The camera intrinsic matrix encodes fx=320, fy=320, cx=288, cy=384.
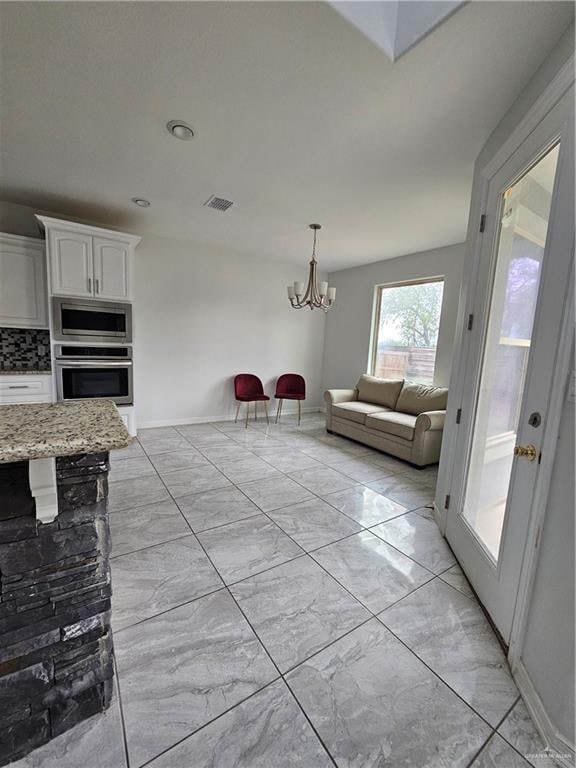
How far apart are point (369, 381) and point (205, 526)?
322cm

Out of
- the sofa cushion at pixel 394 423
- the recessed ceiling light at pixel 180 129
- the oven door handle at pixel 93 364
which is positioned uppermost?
the recessed ceiling light at pixel 180 129

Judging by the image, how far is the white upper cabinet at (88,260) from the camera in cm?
314

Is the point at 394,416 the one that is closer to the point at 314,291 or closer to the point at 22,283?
the point at 314,291

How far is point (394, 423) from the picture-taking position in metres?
3.64

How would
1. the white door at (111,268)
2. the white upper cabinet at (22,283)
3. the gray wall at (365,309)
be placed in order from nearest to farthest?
the white upper cabinet at (22,283), the white door at (111,268), the gray wall at (365,309)

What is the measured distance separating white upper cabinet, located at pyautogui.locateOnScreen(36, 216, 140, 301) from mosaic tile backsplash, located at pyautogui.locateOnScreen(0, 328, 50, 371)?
27.9 inches

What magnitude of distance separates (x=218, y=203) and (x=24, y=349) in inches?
103

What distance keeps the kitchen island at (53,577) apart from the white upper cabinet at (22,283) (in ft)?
9.44

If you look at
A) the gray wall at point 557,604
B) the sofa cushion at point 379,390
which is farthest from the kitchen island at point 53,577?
the sofa cushion at point 379,390

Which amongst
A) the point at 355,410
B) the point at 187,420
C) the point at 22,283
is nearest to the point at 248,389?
the point at 187,420

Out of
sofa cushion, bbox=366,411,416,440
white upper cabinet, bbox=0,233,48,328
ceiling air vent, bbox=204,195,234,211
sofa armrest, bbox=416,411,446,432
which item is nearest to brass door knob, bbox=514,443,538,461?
sofa armrest, bbox=416,411,446,432

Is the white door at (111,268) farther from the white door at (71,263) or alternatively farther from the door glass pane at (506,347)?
the door glass pane at (506,347)

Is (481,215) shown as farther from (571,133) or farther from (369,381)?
(369,381)

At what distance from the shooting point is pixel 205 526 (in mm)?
2217
